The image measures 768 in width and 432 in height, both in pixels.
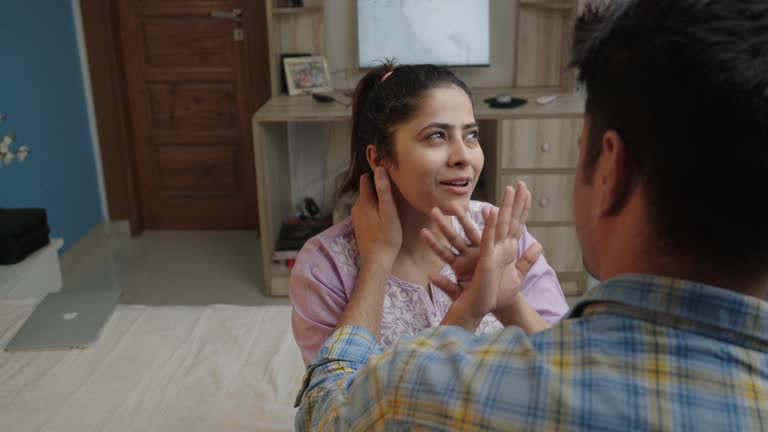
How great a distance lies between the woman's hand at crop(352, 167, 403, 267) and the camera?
45.8 inches

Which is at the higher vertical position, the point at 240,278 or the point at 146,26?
the point at 146,26

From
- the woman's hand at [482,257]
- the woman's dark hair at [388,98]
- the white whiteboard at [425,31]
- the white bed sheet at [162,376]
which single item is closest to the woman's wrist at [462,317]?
the woman's hand at [482,257]

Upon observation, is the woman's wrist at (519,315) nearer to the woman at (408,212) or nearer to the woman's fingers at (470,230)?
→ the woman's fingers at (470,230)

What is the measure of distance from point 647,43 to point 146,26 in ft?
12.1

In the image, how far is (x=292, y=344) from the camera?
70.6 inches

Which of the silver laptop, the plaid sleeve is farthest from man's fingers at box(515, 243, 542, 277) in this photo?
the silver laptop

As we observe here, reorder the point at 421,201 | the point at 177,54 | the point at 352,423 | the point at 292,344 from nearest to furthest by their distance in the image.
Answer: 1. the point at 352,423
2. the point at 421,201
3. the point at 292,344
4. the point at 177,54

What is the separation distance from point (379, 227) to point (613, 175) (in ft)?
2.00

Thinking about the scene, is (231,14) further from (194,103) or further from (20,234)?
(20,234)

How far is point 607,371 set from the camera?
0.56m

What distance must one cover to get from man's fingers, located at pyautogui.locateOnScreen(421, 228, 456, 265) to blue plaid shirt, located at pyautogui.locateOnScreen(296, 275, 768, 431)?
9.7 inches

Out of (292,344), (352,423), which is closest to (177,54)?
(292,344)

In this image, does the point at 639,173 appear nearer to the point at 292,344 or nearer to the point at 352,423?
the point at 352,423

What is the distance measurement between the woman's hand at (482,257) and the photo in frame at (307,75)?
2.51 m
